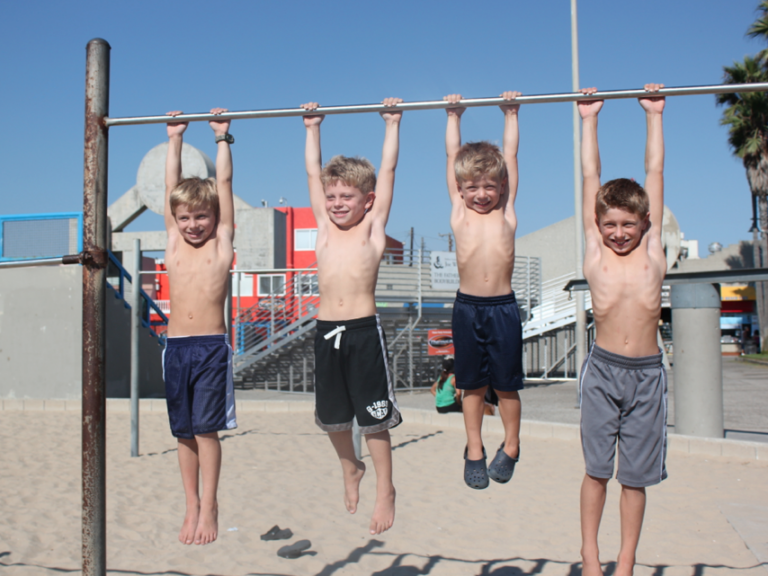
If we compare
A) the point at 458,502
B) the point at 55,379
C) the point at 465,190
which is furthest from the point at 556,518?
the point at 55,379

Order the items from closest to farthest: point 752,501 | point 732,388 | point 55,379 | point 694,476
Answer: point 752,501 → point 694,476 → point 55,379 → point 732,388

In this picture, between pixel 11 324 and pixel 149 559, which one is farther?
pixel 11 324

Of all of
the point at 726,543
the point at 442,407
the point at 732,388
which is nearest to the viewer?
the point at 726,543

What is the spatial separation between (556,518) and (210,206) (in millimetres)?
4959

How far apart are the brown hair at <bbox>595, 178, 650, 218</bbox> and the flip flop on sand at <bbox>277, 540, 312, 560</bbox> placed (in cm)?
399

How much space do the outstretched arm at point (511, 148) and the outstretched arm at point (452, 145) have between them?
0.26 m

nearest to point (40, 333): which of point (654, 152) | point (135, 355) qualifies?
point (135, 355)

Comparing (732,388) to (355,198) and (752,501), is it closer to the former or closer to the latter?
→ (752,501)

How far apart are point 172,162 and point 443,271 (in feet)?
45.9

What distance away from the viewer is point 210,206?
12.8 feet

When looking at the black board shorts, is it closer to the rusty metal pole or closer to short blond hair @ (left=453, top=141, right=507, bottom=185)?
short blond hair @ (left=453, top=141, right=507, bottom=185)

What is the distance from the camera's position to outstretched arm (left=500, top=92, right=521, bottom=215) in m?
3.80

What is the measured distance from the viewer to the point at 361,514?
276 inches

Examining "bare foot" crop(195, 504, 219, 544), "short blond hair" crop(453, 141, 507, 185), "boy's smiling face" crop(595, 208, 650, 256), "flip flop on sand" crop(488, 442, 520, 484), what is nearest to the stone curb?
"flip flop on sand" crop(488, 442, 520, 484)
